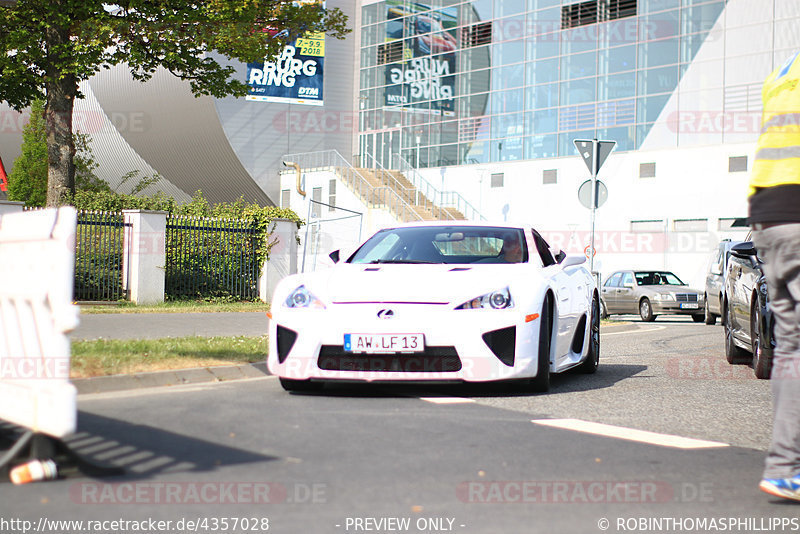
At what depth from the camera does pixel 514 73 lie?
4406 centimetres

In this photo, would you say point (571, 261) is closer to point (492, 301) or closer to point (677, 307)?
point (492, 301)

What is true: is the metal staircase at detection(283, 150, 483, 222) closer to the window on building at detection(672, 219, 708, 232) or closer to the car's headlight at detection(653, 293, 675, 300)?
the window on building at detection(672, 219, 708, 232)

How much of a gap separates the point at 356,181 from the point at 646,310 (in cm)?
2145

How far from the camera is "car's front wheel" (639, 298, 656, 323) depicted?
26.0m

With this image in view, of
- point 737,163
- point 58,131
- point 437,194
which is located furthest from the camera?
point 437,194

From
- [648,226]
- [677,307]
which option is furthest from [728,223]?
[677,307]

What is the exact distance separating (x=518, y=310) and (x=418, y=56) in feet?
137

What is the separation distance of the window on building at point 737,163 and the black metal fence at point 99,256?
76.8 ft

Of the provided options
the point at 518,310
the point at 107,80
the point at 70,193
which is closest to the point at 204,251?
the point at 70,193

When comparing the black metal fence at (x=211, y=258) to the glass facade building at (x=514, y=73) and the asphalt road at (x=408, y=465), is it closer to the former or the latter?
the asphalt road at (x=408, y=465)

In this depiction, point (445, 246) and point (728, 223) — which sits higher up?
point (728, 223)

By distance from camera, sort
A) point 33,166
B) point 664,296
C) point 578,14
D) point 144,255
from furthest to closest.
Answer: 1. point 33,166
2. point 578,14
3. point 664,296
4. point 144,255

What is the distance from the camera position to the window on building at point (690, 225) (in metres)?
36.8

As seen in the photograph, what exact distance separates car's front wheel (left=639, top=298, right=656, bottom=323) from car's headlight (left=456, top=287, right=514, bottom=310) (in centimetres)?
1924
